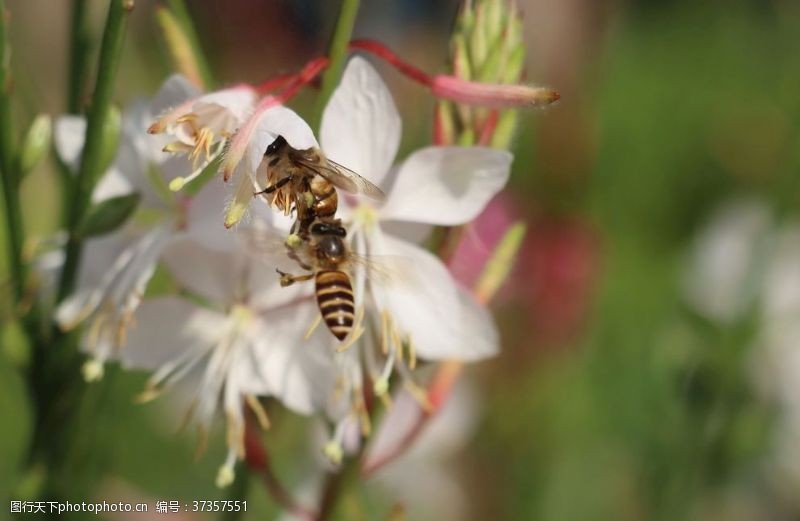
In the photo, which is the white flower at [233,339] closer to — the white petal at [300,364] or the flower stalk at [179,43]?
the white petal at [300,364]

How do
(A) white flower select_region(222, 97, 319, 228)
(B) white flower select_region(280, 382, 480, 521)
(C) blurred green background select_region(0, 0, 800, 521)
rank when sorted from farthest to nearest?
(B) white flower select_region(280, 382, 480, 521)
(C) blurred green background select_region(0, 0, 800, 521)
(A) white flower select_region(222, 97, 319, 228)

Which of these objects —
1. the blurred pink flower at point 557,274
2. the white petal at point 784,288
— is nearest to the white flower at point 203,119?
the blurred pink flower at point 557,274

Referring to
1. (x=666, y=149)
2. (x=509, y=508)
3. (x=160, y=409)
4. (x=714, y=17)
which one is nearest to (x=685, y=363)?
(x=509, y=508)

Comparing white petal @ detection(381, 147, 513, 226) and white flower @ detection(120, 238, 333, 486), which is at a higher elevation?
white petal @ detection(381, 147, 513, 226)

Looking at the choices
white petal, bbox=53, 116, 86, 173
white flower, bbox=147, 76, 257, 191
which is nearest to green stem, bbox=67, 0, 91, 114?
white petal, bbox=53, 116, 86, 173

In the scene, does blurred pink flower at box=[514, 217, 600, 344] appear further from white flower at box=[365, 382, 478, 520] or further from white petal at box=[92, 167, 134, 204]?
white petal at box=[92, 167, 134, 204]

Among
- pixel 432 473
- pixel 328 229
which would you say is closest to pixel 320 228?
pixel 328 229

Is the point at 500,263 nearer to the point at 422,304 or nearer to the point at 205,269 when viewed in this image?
the point at 422,304
